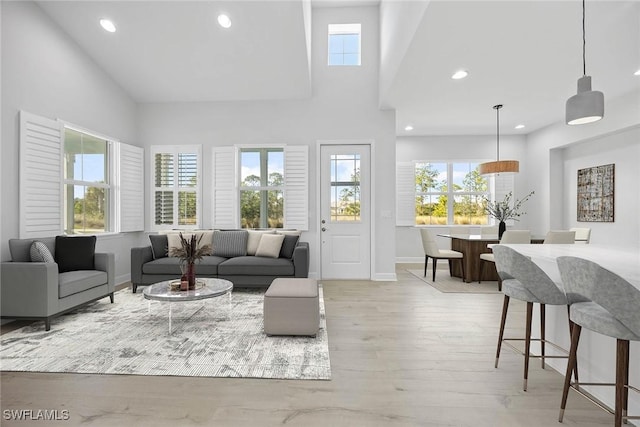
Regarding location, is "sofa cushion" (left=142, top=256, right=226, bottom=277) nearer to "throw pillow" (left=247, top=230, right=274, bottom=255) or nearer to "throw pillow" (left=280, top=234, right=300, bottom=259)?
"throw pillow" (left=247, top=230, right=274, bottom=255)

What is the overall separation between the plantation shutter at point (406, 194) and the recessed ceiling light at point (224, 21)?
4492mm

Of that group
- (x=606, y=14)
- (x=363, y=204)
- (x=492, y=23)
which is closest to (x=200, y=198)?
(x=363, y=204)

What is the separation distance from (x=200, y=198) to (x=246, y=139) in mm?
1323

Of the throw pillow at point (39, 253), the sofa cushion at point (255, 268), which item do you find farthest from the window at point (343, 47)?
the throw pillow at point (39, 253)

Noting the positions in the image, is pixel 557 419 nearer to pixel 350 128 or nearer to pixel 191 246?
pixel 191 246

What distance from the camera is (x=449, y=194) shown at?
7.24m

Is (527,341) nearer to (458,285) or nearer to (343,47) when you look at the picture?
(458,285)

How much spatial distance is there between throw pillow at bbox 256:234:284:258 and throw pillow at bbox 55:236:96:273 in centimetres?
210

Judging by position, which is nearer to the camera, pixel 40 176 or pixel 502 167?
pixel 40 176

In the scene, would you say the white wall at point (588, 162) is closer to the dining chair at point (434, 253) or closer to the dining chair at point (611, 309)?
the dining chair at point (434, 253)

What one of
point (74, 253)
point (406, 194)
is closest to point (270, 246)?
point (74, 253)

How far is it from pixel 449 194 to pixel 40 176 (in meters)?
7.27

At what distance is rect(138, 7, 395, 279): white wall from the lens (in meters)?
5.30

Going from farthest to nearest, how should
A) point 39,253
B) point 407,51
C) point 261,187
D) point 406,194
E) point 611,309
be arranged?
point 406,194
point 261,187
point 407,51
point 39,253
point 611,309
